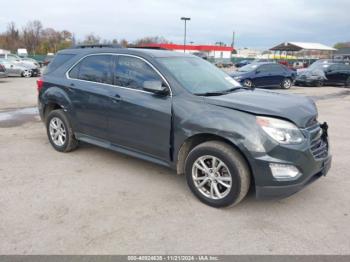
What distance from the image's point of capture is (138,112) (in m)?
4.39

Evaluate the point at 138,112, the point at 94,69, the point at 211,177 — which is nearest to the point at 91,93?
the point at 94,69

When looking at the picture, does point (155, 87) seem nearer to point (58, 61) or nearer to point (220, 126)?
point (220, 126)

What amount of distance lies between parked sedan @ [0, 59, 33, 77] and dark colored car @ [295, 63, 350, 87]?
18.2 m

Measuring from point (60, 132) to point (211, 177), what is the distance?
3.10 meters

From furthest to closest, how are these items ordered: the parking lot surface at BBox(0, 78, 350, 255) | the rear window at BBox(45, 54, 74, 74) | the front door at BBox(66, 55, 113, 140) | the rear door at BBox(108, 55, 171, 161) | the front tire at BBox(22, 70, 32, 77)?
the front tire at BBox(22, 70, 32, 77) → the rear window at BBox(45, 54, 74, 74) → the front door at BBox(66, 55, 113, 140) → the rear door at BBox(108, 55, 171, 161) → the parking lot surface at BBox(0, 78, 350, 255)

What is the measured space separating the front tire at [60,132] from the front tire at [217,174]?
2.47 metres

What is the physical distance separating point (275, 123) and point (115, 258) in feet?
6.79

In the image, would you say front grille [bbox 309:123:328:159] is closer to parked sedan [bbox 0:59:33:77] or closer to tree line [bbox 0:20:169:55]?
parked sedan [bbox 0:59:33:77]

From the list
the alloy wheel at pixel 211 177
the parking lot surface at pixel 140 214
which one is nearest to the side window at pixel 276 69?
the parking lot surface at pixel 140 214

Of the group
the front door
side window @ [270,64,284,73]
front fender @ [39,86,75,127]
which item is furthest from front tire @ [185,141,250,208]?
side window @ [270,64,284,73]

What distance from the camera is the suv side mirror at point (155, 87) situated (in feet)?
13.4

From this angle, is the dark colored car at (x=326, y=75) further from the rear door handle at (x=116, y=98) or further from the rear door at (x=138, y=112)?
Answer: the rear door handle at (x=116, y=98)

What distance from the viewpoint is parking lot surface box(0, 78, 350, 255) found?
3135mm

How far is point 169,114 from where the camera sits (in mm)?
4105
